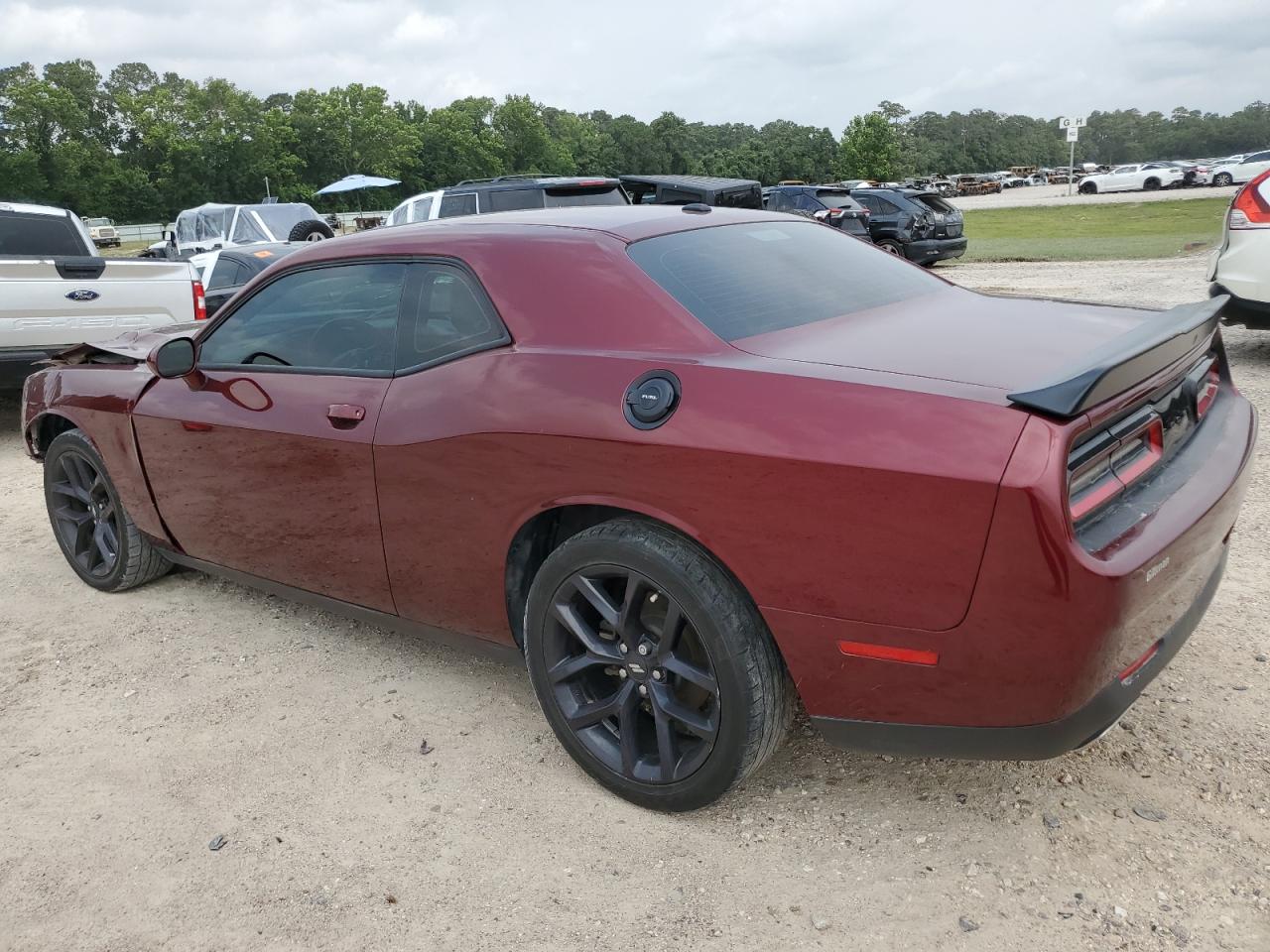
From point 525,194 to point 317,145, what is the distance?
243 feet

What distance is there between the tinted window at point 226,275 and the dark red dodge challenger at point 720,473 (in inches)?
288

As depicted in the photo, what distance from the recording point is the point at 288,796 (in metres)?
2.88

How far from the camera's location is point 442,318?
3.02m

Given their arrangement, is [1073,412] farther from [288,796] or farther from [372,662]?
[372,662]

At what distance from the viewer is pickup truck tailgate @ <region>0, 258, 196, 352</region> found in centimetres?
689

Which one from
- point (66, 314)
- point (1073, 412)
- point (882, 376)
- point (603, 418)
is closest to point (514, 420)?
point (603, 418)

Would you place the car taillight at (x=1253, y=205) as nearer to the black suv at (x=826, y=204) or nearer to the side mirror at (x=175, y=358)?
the side mirror at (x=175, y=358)

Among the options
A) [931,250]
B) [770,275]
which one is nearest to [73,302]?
[770,275]

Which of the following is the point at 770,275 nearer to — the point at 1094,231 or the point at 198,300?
the point at 198,300

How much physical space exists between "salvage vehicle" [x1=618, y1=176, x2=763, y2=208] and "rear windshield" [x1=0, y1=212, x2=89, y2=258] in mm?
5851

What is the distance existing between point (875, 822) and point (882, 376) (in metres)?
1.21

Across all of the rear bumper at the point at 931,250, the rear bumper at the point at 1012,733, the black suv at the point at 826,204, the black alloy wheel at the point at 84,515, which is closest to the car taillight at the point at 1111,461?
the rear bumper at the point at 1012,733

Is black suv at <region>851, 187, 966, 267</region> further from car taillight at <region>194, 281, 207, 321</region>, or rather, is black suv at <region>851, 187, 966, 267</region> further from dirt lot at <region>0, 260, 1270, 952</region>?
dirt lot at <region>0, 260, 1270, 952</region>

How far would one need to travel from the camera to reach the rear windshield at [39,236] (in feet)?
26.9
